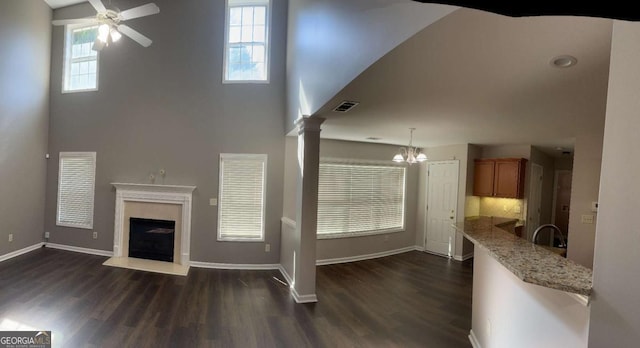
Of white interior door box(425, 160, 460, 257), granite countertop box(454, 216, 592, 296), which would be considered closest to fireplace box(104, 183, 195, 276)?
granite countertop box(454, 216, 592, 296)

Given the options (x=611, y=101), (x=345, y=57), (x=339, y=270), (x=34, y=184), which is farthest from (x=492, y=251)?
(x=34, y=184)

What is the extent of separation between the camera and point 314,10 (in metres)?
3.38

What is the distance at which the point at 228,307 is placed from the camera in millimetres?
3531

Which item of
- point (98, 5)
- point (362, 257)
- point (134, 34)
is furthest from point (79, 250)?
point (362, 257)

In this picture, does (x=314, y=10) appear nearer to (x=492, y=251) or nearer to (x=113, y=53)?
(x=492, y=251)

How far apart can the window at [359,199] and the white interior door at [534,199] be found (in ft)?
8.44

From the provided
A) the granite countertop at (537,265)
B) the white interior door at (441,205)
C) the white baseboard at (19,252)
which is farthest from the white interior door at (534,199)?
the white baseboard at (19,252)

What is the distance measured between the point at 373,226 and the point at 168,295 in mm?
4028

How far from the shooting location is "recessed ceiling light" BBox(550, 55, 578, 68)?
1658mm

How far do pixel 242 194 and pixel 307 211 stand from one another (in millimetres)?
1948

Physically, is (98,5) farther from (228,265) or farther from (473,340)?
(473,340)

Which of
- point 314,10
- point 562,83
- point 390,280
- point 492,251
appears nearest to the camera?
point 492,251

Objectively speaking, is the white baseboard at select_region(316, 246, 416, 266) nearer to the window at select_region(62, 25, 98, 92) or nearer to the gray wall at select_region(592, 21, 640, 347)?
the gray wall at select_region(592, 21, 640, 347)

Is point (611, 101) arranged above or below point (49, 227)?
above
